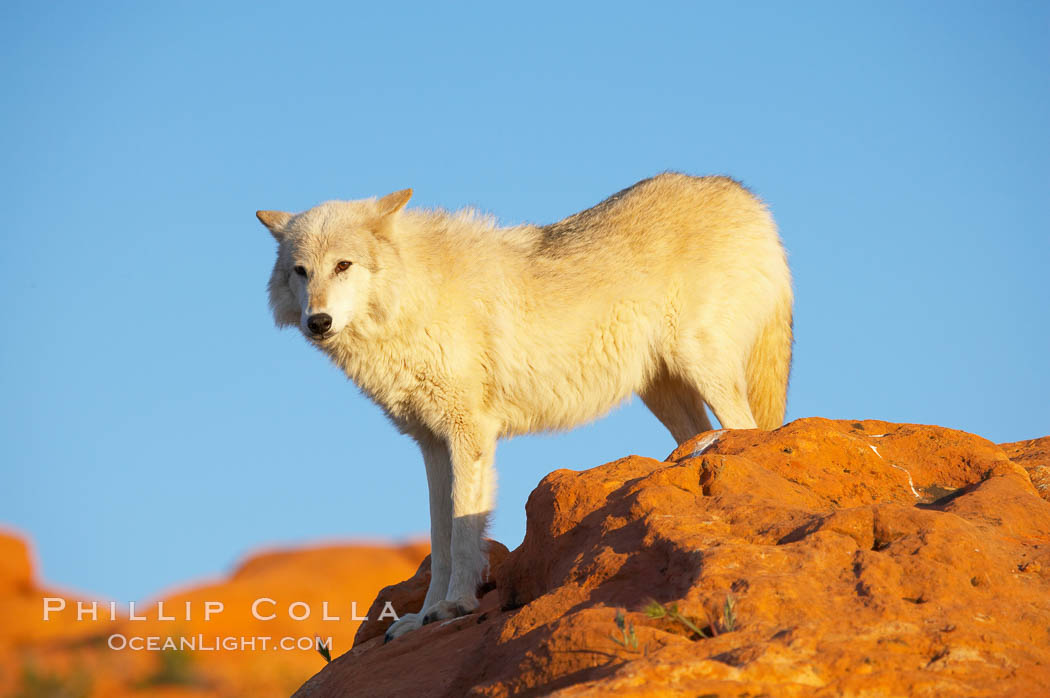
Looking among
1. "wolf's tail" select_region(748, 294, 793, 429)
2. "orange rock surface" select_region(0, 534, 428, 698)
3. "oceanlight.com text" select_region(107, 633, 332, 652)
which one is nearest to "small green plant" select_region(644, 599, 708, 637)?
"wolf's tail" select_region(748, 294, 793, 429)

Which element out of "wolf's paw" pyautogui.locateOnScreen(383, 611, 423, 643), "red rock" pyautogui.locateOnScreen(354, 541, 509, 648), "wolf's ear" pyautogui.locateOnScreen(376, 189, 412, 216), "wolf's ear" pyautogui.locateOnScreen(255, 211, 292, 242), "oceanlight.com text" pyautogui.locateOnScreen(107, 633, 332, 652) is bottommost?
"wolf's paw" pyautogui.locateOnScreen(383, 611, 423, 643)

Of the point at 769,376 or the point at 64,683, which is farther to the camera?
the point at 64,683

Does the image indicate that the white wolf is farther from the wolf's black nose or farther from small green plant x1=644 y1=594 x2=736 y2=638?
small green plant x1=644 y1=594 x2=736 y2=638

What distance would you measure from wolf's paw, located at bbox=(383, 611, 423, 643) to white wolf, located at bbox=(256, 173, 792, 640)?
0.83ft

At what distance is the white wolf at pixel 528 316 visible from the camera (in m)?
6.48

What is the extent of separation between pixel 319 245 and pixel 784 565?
4034 millimetres

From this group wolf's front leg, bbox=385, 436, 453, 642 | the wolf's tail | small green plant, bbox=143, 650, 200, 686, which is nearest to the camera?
wolf's front leg, bbox=385, 436, 453, 642

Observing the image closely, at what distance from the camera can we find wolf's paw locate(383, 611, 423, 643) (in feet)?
18.7

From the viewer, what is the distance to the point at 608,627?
325 centimetres

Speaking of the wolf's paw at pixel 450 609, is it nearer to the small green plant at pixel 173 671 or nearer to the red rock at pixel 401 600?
the red rock at pixel 401 600

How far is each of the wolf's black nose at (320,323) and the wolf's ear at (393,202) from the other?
0.93m

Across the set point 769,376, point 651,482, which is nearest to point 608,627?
point 651,482

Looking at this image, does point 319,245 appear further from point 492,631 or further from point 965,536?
point 965,536

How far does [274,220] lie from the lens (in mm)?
7023
